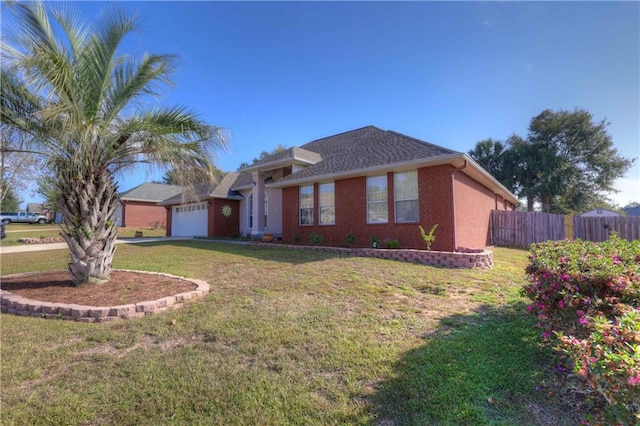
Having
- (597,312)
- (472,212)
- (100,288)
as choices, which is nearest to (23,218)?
(100,288)

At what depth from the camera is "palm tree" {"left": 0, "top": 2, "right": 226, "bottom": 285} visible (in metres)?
5.28

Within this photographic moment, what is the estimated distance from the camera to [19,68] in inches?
204

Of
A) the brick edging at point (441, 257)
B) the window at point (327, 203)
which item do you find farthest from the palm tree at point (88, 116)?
the window at point (327, 203)

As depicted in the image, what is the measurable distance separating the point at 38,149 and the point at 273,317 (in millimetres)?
5923

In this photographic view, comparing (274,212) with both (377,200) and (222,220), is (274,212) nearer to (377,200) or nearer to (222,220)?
(222,220)

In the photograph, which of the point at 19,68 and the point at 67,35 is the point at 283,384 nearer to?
the point at 19,68

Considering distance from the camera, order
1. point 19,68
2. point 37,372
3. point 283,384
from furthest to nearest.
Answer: point 19,68 → point 37,372 → point 283,384

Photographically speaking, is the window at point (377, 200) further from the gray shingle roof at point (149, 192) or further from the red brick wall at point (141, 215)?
the red brick wall at point (141, 215)

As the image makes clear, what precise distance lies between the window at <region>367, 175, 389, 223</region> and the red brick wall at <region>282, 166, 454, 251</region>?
0.60 feet

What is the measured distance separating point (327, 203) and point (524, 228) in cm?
1118

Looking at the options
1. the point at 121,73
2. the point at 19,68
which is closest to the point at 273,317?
the point at 121,73

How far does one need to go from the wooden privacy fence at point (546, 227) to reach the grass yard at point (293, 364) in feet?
40.6

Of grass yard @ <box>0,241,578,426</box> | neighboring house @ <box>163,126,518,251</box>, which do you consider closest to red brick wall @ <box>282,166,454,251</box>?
neighboring house @ <box>163,126,518,251</box>

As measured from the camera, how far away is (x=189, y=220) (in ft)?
70.8
